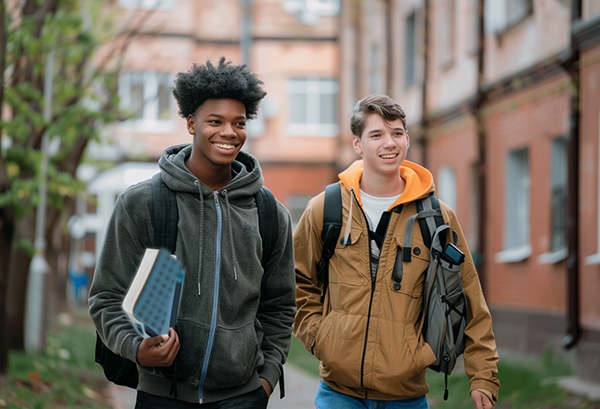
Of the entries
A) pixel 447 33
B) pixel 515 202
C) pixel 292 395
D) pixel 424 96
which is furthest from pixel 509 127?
pixel 292 395

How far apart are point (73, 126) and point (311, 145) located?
22.8 meters

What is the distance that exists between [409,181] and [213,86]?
1.17 meters

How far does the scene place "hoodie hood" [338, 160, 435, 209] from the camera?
4297mm

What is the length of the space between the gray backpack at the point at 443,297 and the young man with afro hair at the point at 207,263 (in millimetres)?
725

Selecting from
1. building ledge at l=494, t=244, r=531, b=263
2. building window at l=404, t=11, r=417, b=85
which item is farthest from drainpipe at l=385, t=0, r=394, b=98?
building ledge at l=494, t=244, r=531, b=263

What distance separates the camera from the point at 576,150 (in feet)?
41.1

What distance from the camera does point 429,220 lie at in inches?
168

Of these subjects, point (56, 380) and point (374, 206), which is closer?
point (374, 206)

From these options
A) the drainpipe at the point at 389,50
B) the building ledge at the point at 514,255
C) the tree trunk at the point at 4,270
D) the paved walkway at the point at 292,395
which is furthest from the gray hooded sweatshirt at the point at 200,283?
the drainpipe at the point at 389,50

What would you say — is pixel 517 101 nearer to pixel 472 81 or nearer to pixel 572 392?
pixel 472 81

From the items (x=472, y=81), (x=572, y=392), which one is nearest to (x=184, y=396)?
(x=572, y=392)

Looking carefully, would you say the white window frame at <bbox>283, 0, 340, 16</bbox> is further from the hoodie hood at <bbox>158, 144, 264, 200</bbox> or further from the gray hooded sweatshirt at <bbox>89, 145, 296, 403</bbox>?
the gray hooded sweatshirt at <bbox>89, 145, 296, 403</bbox>

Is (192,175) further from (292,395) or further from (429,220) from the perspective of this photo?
(292,395)

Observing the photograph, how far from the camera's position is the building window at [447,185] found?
19.1m
